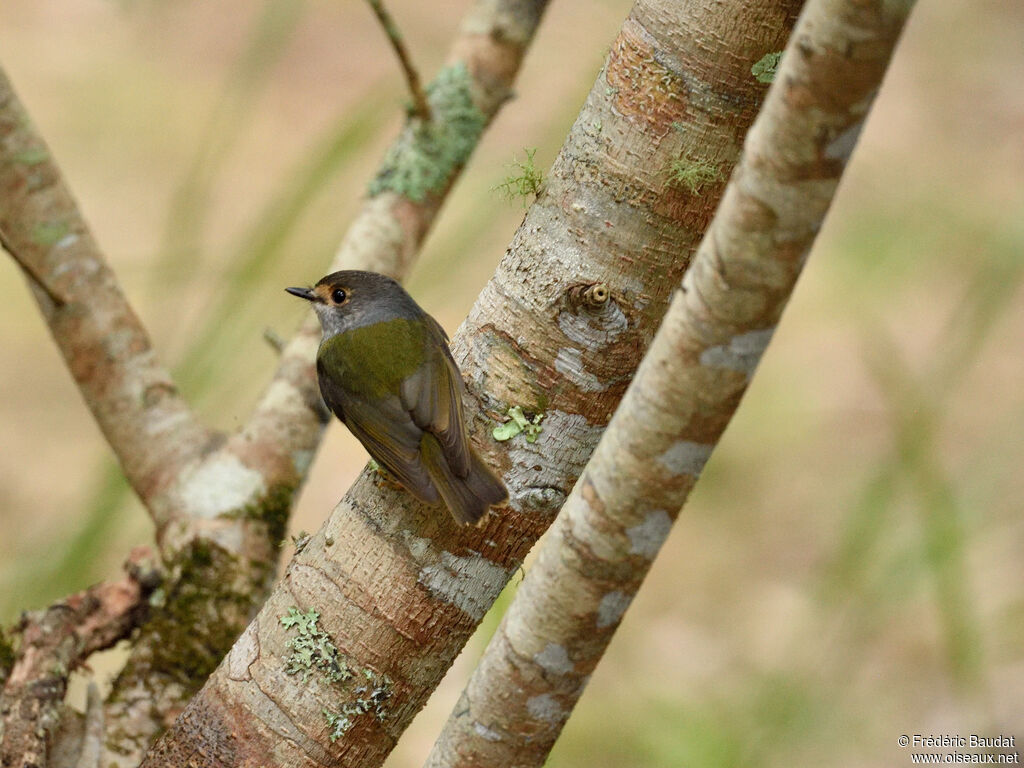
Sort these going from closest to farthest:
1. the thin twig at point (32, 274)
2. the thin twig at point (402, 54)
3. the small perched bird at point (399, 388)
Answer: the small perched bird at point (399, 388), the thin twig at point (32, 274), the thin twig at point (402, 54)

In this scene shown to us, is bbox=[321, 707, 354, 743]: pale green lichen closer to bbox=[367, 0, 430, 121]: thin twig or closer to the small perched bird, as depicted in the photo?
the small perched bird

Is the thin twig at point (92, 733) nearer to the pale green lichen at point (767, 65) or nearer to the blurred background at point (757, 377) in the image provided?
the blurred background at point (757, 377)

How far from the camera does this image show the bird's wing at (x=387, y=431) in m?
1.91

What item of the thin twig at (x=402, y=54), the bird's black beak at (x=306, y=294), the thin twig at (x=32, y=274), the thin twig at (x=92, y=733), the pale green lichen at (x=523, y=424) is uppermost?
the thin twig at (x=402, y=54)

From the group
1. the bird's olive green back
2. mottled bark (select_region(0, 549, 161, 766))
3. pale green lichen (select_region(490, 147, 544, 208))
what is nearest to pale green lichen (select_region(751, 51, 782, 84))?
pale green lichen (select_region(490, 147, 544, 208))

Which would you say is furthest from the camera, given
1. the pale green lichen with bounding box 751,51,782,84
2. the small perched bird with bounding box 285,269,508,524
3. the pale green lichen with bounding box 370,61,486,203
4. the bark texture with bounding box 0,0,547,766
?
the pale green lichen with bounding box 370,61,486,203

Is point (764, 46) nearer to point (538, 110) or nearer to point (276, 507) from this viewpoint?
point (276, 507)

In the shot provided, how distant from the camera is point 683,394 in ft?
4.42

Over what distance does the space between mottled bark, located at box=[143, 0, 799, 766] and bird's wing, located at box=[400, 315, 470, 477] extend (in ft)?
0.21

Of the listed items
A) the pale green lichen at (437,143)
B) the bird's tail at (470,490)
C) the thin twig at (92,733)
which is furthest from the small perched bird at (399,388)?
the thin twig at (92,733)

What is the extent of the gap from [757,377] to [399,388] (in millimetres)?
3901

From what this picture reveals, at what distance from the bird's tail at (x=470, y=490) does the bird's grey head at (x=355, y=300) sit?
105 centimetres

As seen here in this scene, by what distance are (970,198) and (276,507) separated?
12.3 feet

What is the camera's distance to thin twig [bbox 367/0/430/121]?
2.97 metres
